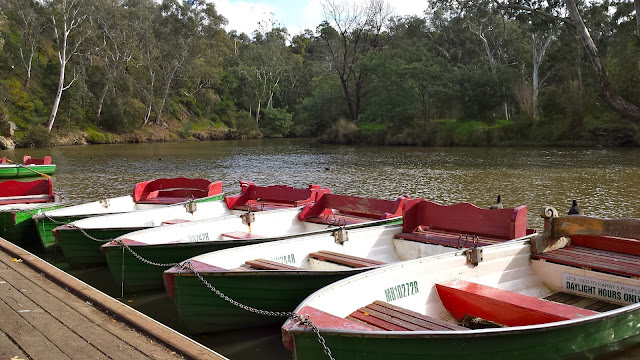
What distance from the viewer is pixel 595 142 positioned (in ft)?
122

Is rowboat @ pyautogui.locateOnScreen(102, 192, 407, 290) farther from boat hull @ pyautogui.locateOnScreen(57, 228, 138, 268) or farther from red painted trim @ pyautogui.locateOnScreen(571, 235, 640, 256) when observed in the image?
red painted trim @ pyautogui.locateOnScreen(571, 235, 640, 256)

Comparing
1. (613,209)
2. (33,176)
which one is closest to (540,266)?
(613,209)

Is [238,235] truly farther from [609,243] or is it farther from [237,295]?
[609,243]

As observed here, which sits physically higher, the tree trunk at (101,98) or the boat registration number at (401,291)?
the tree trunk at (101,98)

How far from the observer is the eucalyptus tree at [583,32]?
29109 mm

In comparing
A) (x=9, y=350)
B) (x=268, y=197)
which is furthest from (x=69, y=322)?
(x=268, y=197)

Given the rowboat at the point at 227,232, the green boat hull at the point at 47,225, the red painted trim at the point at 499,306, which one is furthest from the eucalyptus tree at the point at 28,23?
the red painted trim at the point at 499,306

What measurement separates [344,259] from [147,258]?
255cm

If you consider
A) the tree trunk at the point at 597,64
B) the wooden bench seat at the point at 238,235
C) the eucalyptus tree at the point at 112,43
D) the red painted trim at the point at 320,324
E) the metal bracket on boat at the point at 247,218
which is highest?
the eucalyptus tree at the point at 112,43

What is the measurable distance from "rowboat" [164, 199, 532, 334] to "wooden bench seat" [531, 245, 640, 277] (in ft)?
2.51

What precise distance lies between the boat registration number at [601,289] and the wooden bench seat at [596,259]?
132 millimetres

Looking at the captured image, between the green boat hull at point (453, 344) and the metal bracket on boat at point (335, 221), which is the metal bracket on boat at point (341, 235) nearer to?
the metal bracket on boat at point (335, 221)

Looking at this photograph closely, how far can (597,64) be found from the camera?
29.3 meters

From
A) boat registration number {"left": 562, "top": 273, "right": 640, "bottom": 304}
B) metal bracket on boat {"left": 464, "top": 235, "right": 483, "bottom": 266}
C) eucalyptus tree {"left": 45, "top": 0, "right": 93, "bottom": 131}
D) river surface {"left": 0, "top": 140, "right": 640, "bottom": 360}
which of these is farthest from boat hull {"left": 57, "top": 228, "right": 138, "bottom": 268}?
eucalyptus tree {"left": 45, "top": 0, "right": 93, "bottom": 131}
